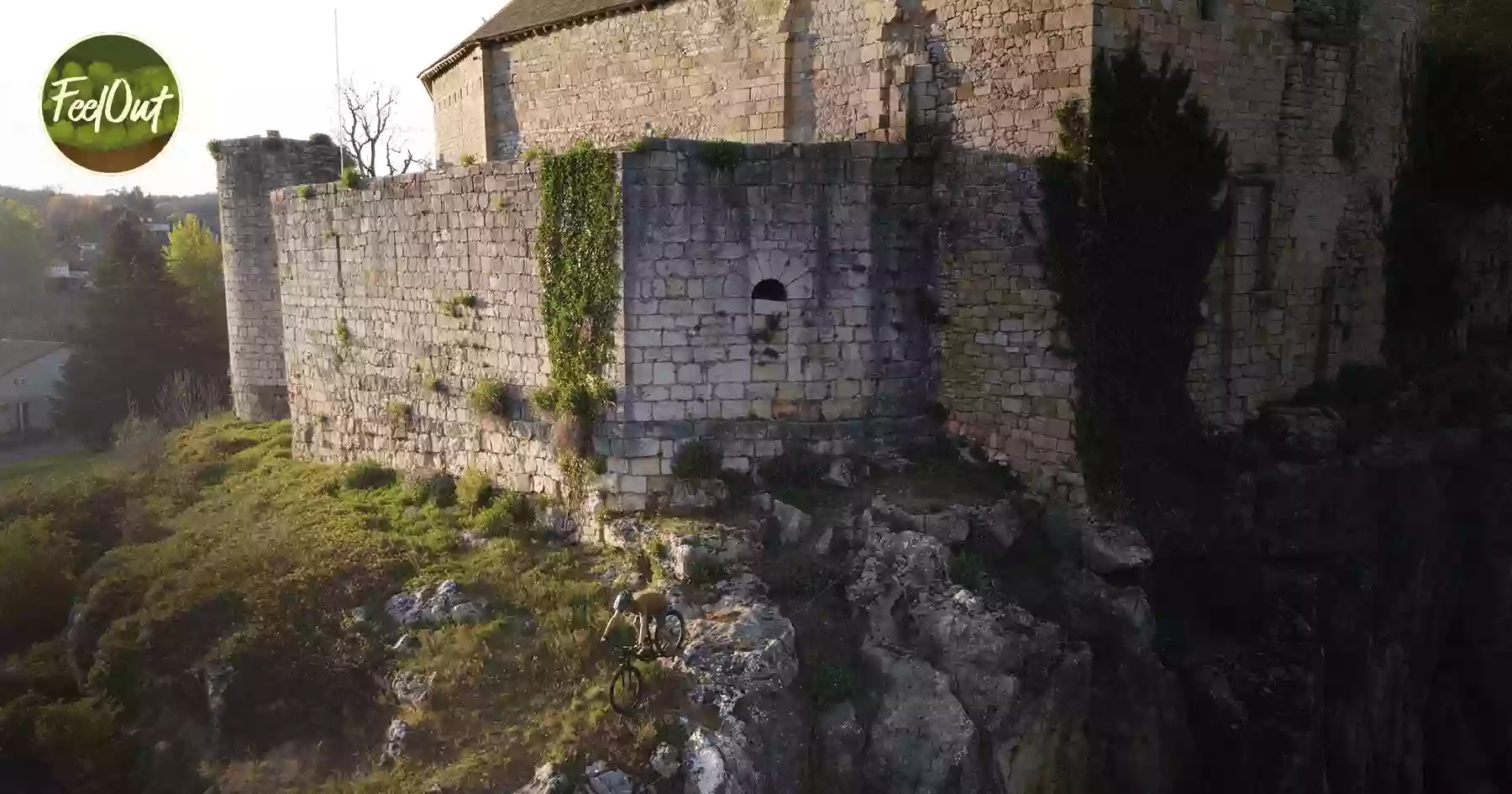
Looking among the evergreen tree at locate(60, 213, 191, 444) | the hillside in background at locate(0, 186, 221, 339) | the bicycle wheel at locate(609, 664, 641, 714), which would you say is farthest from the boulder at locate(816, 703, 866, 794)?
the hillside in background at locate(0, 186, 221, 339)

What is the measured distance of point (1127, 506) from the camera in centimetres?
1061

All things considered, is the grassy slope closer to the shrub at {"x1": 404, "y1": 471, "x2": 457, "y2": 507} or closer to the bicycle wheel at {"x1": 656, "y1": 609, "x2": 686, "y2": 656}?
the shrub at {"x1": 404, "y1": 471, "x2": 457, "y2": 507}

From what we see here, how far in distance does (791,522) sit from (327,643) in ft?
15.4

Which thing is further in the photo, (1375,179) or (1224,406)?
(1375,179)

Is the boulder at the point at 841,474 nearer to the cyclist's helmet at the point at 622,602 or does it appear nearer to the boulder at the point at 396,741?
the cyclist's helmet at the point at 622,602

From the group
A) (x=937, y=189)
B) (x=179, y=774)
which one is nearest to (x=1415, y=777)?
(x=937, y=189)

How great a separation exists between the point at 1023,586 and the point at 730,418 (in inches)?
131

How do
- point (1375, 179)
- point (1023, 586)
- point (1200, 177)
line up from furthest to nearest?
1. point (1375, 179)
2. point (1200, 177)
3. point (1023, 586)

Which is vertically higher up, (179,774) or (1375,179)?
(1375,179)

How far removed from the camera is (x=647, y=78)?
51.7 ft

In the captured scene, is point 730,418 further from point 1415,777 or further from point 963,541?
point 1415,777

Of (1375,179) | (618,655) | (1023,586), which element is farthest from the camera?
(1375,179)

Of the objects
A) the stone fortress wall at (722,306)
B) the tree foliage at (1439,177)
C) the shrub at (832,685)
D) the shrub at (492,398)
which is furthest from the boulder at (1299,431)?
the shrub at (492,398)

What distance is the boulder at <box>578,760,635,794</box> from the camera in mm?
8391
